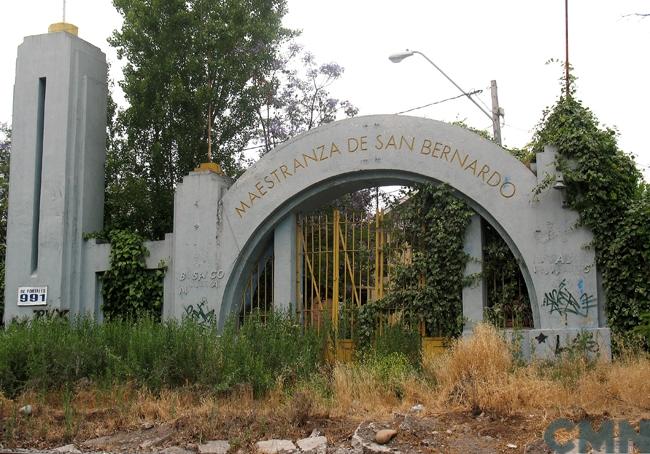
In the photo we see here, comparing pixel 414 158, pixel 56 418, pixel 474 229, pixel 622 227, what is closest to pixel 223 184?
pixel 414 158

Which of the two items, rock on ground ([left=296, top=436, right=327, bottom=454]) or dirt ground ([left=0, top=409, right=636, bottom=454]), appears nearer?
dirt ground ([left=0, top=409, right=636, bottom=454])

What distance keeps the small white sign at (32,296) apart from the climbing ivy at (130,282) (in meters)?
1.21

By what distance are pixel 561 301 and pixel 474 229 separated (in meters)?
2.04

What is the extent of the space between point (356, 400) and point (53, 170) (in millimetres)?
9504

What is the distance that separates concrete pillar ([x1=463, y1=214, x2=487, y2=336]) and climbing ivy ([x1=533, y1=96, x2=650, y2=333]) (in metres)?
1.75

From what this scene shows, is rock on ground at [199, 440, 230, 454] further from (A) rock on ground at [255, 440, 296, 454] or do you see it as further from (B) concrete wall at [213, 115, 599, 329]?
(B) concrete wall at [213, 115, 599, 329]

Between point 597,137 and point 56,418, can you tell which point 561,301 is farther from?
point 56,418

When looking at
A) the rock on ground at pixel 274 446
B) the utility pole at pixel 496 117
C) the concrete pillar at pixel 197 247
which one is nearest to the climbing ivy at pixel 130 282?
the concrete pillar at pixel 197 247

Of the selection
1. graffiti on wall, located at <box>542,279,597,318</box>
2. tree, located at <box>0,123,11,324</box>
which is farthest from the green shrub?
tree, located at <box>0,123,11,324</box>

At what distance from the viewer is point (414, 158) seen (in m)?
14.2

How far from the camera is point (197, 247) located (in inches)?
609

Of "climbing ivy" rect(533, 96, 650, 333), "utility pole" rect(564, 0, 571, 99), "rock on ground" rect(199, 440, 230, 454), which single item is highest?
"utility pole" rect(564, 0, 571, 99)

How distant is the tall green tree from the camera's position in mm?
20484

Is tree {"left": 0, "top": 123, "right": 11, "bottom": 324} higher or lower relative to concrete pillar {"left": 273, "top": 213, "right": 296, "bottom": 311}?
higher
